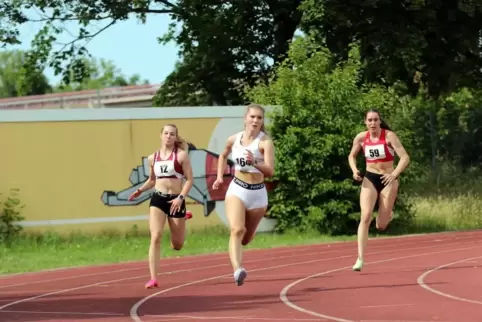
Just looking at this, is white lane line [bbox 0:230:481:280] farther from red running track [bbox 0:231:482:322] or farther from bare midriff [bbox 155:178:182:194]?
bare midriff [bbox 155:178:182:194]

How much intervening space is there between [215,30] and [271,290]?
73.7ft

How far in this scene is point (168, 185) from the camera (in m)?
11.8

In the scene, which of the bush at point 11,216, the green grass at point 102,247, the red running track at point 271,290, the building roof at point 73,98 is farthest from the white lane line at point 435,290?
the building roof at point 73,98

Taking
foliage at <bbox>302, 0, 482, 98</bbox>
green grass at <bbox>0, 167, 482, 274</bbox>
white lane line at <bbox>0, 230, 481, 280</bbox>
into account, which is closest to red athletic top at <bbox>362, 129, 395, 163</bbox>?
white lane line at <bbox>0, 230, 481, 280</bbox>

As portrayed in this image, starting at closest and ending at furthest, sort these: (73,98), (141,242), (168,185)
Result: (168,185) → (141,242) → (73,98)

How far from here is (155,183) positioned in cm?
1205

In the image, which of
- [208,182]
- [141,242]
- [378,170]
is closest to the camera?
[378,170]

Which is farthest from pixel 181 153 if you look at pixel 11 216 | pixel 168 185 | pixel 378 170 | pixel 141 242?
pixel 11 216

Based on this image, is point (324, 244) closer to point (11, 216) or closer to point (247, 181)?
point (11, 216)

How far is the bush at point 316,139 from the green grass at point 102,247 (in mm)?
577

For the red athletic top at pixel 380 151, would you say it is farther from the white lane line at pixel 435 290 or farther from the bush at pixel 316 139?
the bush at pixel 316 139

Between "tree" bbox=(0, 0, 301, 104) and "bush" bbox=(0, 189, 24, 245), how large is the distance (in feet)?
44.6

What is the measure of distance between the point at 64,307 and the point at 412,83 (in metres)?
23.0

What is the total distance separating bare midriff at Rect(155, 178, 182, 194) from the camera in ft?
38.9
